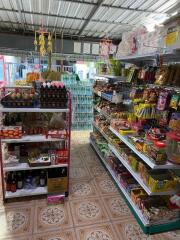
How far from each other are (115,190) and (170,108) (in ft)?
4.94

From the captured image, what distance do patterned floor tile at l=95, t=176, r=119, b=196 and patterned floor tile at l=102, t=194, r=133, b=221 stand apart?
110 mm

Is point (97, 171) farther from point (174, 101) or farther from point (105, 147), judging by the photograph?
point (174, 101)

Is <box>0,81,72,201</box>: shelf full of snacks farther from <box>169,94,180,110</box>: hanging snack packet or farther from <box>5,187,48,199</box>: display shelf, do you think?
<box>169,94,180,110</box>: hanging snack packet

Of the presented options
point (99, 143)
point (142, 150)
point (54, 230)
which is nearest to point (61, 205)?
point (54, 230)

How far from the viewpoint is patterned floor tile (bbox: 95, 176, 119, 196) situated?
2.88m

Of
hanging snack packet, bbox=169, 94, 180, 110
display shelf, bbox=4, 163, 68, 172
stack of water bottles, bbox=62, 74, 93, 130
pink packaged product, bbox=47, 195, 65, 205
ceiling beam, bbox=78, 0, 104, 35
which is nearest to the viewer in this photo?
hanging snack packet, bbox=169, 94, 180, 110

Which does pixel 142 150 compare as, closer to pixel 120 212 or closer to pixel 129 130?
pixel 129 130

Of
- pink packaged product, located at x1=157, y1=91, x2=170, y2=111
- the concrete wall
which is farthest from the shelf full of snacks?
the concrete wall

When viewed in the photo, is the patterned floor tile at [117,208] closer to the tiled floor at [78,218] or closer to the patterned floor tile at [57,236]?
the tiled floor at [78,218]

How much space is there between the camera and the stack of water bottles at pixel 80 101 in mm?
5211

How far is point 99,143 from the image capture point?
3865 millimetres

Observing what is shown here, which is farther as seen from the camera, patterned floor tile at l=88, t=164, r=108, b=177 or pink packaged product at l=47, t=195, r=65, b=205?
patterned floor tile at l=88, t=164, r=108, b=177

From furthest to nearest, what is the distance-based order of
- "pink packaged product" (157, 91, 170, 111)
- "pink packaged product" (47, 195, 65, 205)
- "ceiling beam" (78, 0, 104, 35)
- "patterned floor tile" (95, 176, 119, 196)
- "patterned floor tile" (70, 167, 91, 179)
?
"patterned floor tile" (70, 167, 91, 179) → "ceiling beam" (78, 0, 104, 35) → "patterned floor tile" (95, 176, 119, 196) → "pink packaged product" (47, 195, 65, 205) → "pink packaged product" (157, 91, 170, 111)

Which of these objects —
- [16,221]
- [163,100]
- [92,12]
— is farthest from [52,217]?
[92,12]
